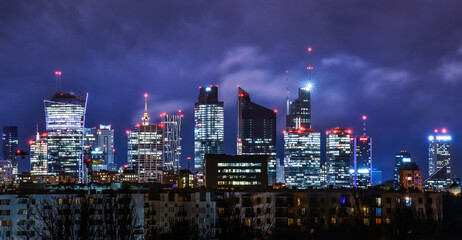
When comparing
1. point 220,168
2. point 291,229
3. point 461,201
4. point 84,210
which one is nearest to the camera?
point 84,210

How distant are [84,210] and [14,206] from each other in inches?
1456

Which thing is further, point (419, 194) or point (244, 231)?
point (419, 194)

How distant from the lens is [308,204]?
320 feet

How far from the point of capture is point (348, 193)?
10162 centimetres

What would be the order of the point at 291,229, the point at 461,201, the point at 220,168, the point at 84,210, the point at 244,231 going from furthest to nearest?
the point at 220,168
the point at 461,201
the point at 291,229
the point at 244,231
the point at 84,210

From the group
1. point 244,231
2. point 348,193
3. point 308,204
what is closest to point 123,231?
point 244,231

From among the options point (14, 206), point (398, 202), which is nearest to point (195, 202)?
point (14, 206)

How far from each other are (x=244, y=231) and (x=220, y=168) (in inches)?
4841

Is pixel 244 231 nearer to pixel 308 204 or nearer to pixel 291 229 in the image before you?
pixel 291 229

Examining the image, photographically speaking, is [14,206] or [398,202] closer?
[14,206]

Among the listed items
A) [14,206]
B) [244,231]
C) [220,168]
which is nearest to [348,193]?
[244,231]

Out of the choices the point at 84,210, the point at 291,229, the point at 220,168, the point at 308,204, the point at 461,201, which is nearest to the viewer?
the point at 84,210

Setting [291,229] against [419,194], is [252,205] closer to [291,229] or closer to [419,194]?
[291,229]

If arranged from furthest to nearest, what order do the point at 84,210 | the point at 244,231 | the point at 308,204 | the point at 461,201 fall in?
the point at 461,201 → the point at 308,204 → the point at 244,231 → the point at 84,210
